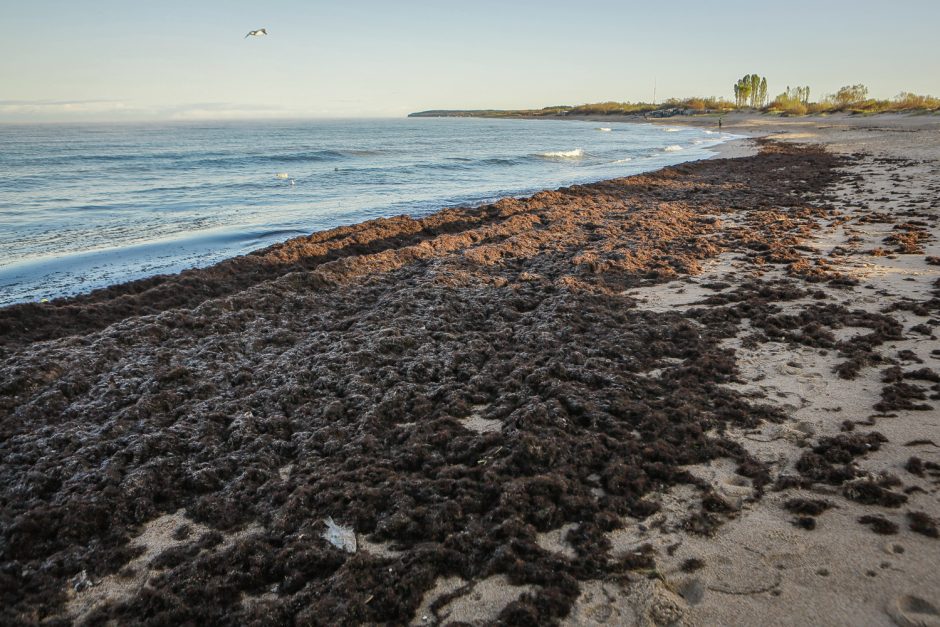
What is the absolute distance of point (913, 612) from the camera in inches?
89.0

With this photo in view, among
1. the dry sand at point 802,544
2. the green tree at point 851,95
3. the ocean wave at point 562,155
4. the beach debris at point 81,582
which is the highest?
the green tree at point 851,95

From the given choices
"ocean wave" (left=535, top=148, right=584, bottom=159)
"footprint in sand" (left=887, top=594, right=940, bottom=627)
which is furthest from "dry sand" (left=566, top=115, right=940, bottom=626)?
"ocean wave" (left=535, top=148, right=584, bottom=159)

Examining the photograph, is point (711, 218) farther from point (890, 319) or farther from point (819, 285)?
point (890, 319)

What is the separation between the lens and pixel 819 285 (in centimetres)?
678

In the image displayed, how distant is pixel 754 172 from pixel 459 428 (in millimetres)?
19692

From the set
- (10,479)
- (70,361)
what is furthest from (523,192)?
(10,479)

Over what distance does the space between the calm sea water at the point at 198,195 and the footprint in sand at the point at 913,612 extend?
37.3 feet

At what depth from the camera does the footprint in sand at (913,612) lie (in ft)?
7.26

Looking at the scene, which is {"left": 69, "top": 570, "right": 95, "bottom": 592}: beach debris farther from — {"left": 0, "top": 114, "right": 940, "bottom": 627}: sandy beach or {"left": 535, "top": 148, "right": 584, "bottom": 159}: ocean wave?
{"left": 535, "top": 148, "right": 584, "bottom": 159}: ocean wave

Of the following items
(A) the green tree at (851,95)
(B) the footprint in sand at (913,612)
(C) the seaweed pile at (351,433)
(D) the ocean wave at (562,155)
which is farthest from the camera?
(A) the green tree at (851,95)

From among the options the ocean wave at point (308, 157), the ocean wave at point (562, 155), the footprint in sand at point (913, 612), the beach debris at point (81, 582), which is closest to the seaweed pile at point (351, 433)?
the beach debris at point (81, 582)

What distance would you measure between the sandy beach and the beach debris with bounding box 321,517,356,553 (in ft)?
0.07

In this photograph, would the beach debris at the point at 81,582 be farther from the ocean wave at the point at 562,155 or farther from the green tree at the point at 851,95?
the green tree at the point at 851,95

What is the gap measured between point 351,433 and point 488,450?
116cm
